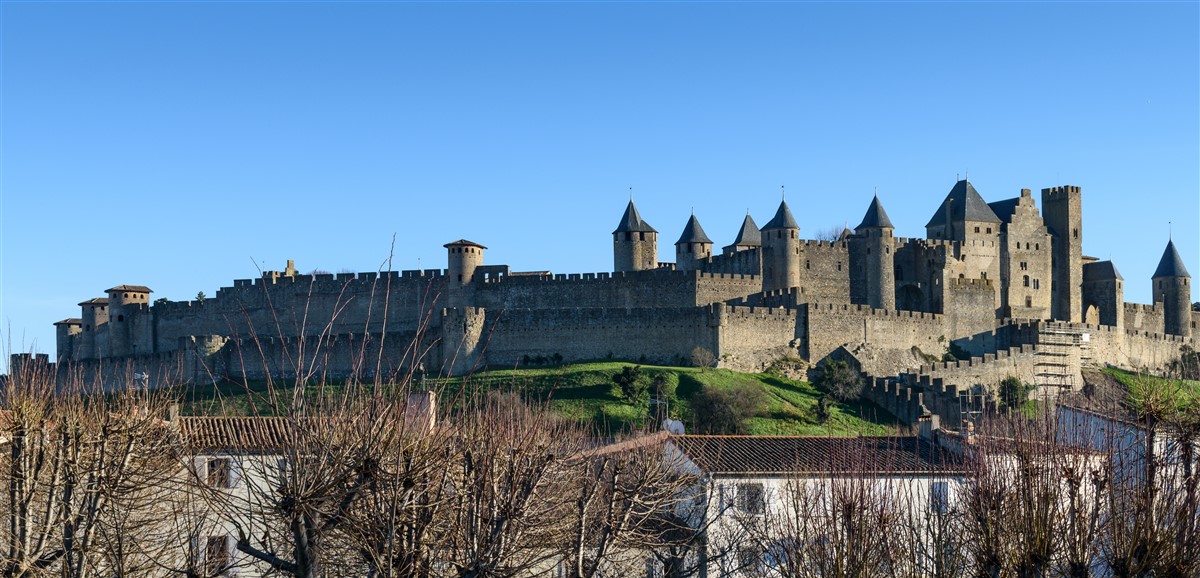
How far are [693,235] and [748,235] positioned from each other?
6.46 metres

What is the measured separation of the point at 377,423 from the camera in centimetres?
2208

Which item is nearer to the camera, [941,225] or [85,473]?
[85,473]

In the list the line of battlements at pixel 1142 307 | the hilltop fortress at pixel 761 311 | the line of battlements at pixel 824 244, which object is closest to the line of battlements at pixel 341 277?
the hilltop fortress at pixel 761 311

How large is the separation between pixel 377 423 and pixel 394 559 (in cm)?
197

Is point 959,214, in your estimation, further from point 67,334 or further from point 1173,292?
point 67,334

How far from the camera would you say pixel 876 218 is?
3012 inches

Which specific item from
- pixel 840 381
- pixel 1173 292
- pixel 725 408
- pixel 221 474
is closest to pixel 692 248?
pixel 840 381

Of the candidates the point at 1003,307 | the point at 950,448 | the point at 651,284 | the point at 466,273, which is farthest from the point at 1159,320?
the point at 950,448

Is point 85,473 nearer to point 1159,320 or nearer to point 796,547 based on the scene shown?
point 796,547

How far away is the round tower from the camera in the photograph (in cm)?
7619

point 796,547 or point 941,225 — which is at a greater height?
point 941,225

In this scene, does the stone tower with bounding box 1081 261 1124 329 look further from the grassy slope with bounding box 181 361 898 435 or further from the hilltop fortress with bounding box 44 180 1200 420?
the grassy slope with bounding box 181 361 898 435

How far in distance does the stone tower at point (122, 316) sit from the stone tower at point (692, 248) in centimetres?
2885

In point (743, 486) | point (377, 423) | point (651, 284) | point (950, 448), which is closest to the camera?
point (377, 423)
